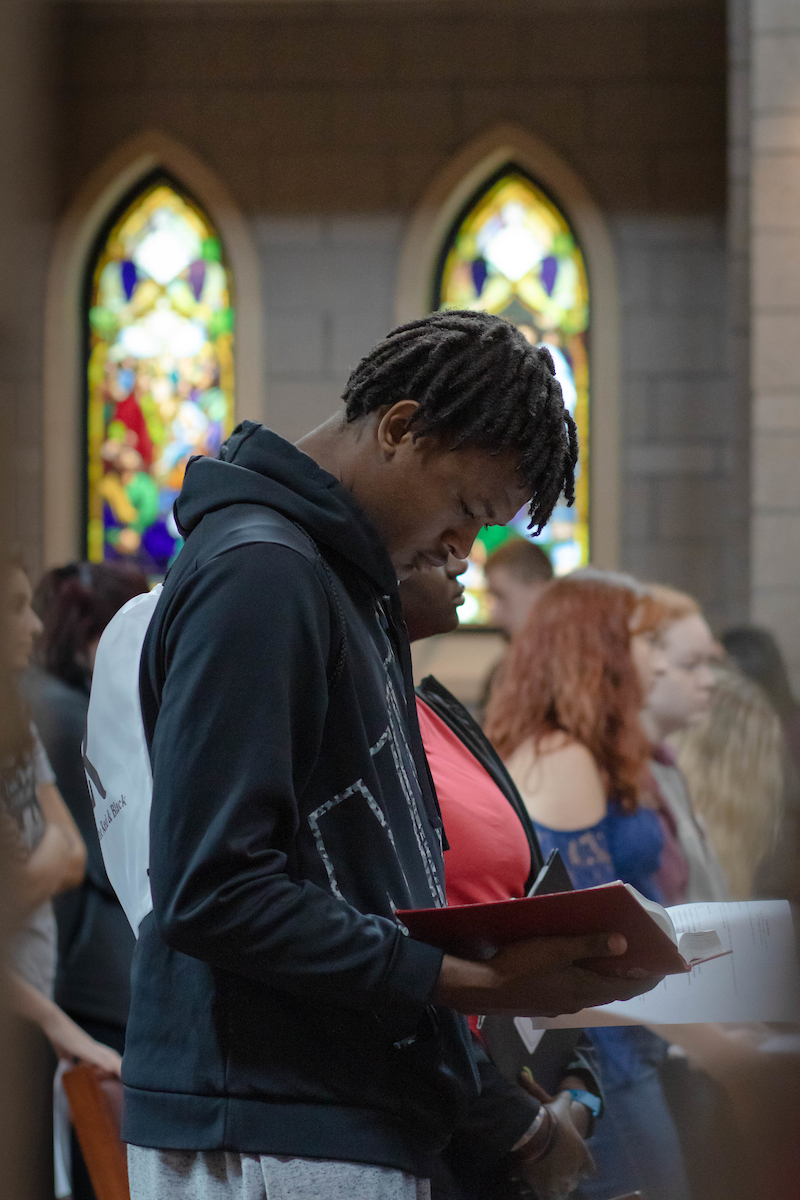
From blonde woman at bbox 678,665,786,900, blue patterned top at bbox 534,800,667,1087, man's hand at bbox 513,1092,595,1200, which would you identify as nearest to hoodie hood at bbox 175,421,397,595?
man's hand at bbox 513,1092,595,1200

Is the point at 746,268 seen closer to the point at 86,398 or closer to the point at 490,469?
the point at 86,398

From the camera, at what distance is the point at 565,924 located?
0.99 metres

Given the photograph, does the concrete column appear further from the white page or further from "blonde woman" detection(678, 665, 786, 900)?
the white page

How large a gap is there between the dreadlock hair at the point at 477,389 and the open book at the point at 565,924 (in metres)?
0.36

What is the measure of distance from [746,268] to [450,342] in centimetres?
461

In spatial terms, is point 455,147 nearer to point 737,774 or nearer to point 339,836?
point 737,774

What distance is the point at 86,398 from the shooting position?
280 inches

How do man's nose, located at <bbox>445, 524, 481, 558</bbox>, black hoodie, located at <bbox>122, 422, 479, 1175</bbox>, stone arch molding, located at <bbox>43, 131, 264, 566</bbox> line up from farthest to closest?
stone arch molding, located at <bbox>43, 131, 264, 566</bbox> → man's nose, located at <bbox>445, 524, 481, 558</bbox> → black hoodie, located at <bbox>122, 422, 479, 1175</bbox>

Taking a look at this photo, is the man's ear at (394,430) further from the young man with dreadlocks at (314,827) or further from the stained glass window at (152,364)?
the stained glass window at (152,364)

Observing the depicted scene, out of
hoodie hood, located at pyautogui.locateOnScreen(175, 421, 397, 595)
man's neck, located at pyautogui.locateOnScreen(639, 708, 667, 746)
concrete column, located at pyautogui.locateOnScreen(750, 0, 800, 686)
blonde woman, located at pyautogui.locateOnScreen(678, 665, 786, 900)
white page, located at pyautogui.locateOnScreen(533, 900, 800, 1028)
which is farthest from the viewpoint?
concrete column, located at pyautogui.locateOnScreen(750, 0, 800, 686)

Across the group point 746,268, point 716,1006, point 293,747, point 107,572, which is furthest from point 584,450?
point 293,747

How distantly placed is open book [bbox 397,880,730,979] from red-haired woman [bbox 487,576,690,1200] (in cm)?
85

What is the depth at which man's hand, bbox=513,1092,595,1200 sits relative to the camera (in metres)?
1.45

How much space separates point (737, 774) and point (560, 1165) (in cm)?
151
